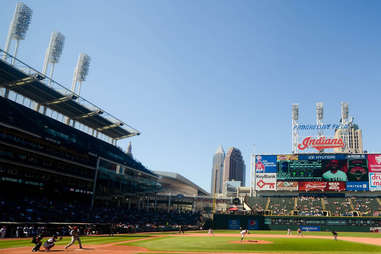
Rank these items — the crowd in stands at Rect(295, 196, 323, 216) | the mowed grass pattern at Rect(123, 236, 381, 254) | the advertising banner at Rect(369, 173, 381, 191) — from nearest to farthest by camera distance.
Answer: the mowed grass pattern at Rect(123, 236, 381, 254), the crowd in stands at Rect(295, 196, 323, 216), the advertising banner at Rect(369, 173, 381, 191)

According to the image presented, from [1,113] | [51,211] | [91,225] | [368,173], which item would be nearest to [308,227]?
[368,173]

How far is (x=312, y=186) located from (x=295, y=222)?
1157 cm

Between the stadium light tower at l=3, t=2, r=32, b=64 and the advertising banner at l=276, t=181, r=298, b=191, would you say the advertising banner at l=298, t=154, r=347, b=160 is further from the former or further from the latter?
the stadium light tower at l=3, t=2, r=32, b=64

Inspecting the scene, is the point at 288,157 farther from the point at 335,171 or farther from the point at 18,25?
the point at 18,25

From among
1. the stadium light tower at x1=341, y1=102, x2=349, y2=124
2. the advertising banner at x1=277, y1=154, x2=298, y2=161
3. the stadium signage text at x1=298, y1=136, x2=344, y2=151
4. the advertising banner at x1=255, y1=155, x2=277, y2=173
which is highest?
the stadium light tower at x1=341, y1=102, x2=349, y2=124

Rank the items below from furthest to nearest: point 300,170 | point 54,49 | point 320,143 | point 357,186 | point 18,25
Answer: point 320,143 → point 300,170 → point 357,186 → point 54,49 → point 18,25

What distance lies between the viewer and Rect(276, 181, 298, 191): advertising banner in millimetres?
81188

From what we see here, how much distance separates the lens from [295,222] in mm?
73625

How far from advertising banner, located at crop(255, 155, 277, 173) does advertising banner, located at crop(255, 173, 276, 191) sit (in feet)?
3.43

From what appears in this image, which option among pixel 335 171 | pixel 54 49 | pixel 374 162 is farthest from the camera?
pixel 335 171

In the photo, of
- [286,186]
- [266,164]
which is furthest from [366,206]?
[266,164]

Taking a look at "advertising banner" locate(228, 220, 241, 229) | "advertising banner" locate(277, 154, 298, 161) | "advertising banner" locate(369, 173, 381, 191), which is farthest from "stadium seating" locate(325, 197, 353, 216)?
"advertising banner" locate(228, 220, 241, 229)

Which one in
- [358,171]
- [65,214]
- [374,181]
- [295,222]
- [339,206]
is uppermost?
[358,171]

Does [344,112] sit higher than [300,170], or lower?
higher
